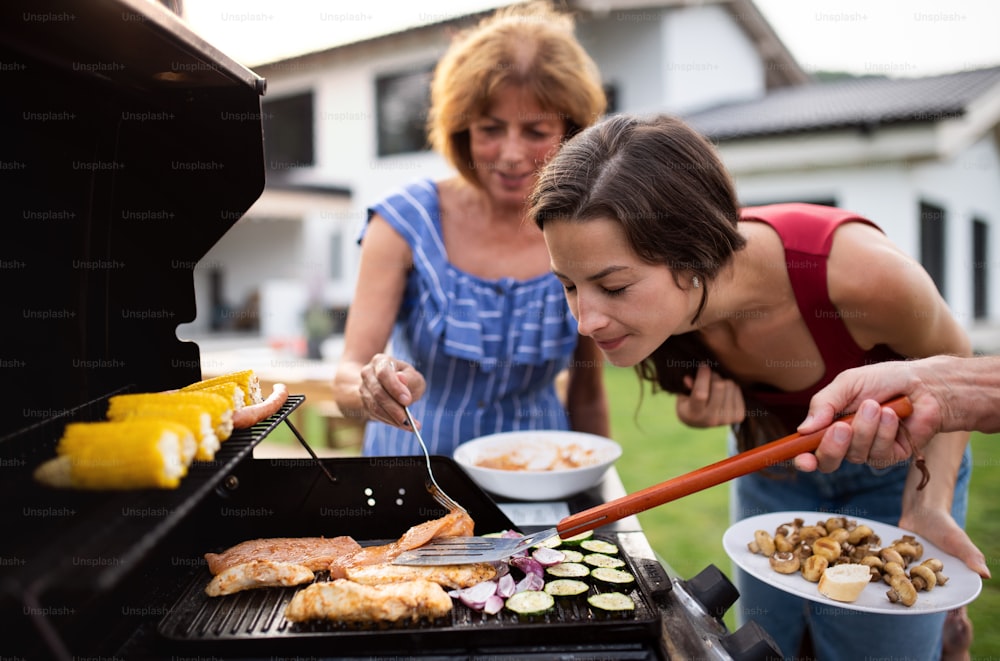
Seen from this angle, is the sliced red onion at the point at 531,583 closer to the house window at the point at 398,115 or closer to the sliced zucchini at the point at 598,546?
the sliced zucchini at the point at 598,546

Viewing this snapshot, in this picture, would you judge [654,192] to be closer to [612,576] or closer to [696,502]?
[612,576]

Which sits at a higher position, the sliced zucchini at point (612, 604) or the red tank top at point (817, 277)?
the red tank top at point (817, 277)

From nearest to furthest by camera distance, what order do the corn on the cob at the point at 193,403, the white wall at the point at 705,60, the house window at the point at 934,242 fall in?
1. the corn on the cob at the point at 193,403
2. the house window at the point at 934,242
3. the white wall at the point at 705,60

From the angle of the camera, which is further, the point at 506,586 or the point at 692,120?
the point at 692,120

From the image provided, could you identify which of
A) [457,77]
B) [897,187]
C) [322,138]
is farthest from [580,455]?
[322,138]

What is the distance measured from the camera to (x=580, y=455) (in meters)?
2.62

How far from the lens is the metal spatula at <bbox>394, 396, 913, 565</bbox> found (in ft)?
5.61

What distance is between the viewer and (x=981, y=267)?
14789 mm

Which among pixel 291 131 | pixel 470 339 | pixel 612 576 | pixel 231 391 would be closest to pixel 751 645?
pixel 612 576

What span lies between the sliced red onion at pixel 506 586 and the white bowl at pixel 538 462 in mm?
637

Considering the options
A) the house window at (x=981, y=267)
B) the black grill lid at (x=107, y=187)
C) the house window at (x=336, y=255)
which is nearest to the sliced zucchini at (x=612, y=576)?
the black grill lid at (x=107, y=187)

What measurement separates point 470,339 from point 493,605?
4.72 feet

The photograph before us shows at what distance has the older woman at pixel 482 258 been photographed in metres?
2.80

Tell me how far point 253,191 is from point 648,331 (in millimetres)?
1140
